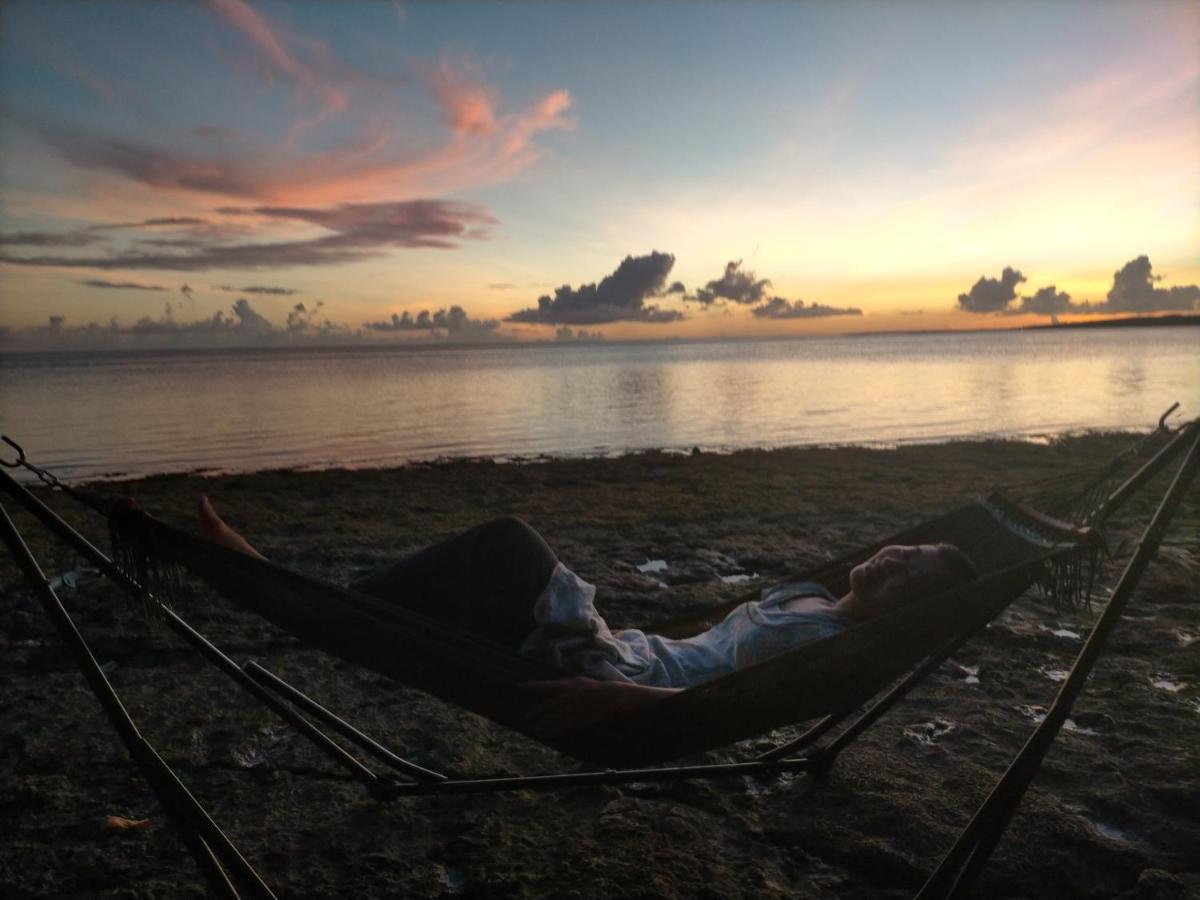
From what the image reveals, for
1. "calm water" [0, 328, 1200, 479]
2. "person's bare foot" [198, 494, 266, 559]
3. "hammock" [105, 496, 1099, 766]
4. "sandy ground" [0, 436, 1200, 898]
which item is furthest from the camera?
"calm water" [0, 328, 1200, 479]

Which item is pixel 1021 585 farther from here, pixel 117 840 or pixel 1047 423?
pixel 1047 423

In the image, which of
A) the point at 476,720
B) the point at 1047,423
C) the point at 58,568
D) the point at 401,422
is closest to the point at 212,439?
the point at 401,422

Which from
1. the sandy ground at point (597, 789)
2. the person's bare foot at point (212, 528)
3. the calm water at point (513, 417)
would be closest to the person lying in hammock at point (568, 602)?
the person's bare foot at point (212, 528)

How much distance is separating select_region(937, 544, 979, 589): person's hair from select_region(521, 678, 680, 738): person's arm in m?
1.10

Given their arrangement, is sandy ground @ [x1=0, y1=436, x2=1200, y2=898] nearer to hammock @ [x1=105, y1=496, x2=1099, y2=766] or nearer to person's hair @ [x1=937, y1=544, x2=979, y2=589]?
hammock @ [x1=105, y1=496, x2=1099, y2=766]

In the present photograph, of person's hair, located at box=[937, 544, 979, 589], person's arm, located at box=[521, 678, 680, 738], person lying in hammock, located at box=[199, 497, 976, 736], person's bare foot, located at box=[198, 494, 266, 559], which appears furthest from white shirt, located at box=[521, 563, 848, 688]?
person's bare foot, located at box=[198, 494, 266, 559]

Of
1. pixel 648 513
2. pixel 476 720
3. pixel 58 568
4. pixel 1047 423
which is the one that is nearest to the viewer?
pixel 476 720

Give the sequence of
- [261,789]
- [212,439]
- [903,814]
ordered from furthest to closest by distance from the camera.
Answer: [212,439] → [261,789] → [903,814]

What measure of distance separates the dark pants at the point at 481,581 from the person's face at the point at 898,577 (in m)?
1.00

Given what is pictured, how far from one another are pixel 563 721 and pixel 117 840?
1.48 m

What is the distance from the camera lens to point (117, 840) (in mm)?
2264

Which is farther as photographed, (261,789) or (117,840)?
(261,789)

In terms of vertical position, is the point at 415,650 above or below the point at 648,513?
above

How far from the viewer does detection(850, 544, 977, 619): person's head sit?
240 cm
